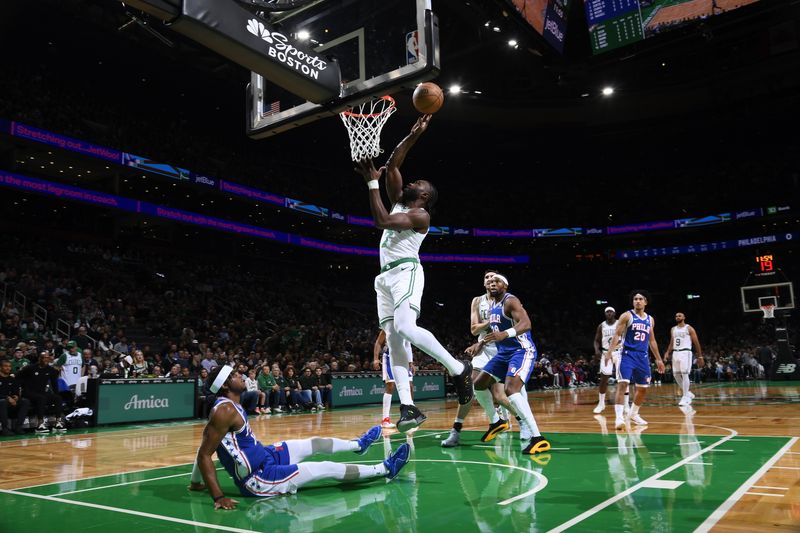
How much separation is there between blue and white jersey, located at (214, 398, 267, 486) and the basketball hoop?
338 centimetres

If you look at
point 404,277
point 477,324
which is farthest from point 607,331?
point 404,277

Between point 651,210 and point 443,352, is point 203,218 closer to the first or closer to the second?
point 443,352

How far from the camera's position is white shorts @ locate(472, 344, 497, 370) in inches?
326

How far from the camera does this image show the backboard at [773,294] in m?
22.4

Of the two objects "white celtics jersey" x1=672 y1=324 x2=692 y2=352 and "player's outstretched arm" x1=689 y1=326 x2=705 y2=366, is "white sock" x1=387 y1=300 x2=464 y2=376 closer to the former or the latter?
"player's outstretched arm" x1=689 y1=326 x2=705 y2=366

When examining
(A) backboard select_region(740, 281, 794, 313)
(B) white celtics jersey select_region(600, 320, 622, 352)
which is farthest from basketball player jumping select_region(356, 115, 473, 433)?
(A) backboard select_region(740, 281, 794, 313)

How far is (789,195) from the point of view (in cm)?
3331

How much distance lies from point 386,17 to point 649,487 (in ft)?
17.7

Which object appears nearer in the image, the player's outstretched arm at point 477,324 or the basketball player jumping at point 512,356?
the basketball player jumping at point 512,356

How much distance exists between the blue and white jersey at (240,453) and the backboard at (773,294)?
2324cm

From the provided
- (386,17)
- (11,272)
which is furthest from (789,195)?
(11,272)

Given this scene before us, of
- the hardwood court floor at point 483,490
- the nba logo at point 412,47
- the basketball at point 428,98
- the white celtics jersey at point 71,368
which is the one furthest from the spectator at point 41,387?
the basketball at point 428,98

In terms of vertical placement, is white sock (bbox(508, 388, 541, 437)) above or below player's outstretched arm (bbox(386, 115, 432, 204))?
below

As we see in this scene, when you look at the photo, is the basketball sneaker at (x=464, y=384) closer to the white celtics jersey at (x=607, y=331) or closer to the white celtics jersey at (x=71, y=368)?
the white celtics jersey at (x=607, y=331)
